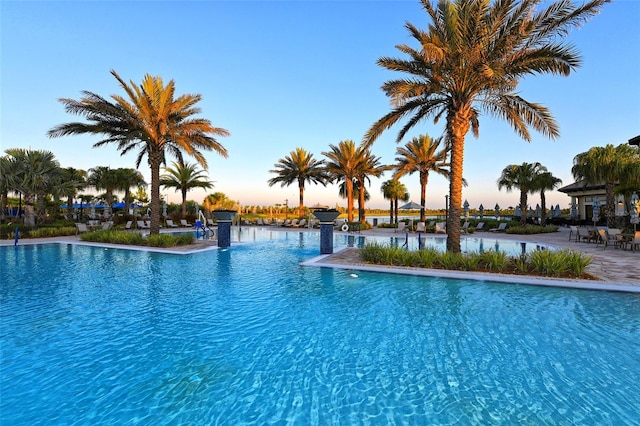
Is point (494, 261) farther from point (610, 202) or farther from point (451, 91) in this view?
point (610, 202)

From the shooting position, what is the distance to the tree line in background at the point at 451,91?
31.4 ft

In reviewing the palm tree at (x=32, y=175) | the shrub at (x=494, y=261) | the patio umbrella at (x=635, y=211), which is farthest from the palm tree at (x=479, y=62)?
the palm tree at (x=32, y=175)

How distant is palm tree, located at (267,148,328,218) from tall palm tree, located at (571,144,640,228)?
21.1 meters

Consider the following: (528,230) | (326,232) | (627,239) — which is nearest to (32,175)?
(326,232)

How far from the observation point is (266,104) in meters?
23.2

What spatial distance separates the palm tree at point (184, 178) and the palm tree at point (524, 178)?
30.5 metres

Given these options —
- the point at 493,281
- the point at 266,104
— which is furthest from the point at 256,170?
the point at 493,281

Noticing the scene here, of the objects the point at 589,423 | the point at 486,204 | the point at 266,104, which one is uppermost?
the point at 266,104

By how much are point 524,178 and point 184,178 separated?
3287cm

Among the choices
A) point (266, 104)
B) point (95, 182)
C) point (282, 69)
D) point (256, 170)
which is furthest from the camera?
point (256, 170)

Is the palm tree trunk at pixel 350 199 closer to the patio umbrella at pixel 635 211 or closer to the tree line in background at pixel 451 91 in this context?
the tree line in background at pixel 451 91

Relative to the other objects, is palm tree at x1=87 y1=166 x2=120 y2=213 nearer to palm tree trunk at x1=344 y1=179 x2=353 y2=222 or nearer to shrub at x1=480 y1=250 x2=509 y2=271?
palm tree trunk at x1=344 y1=179 x2=353 y2=222

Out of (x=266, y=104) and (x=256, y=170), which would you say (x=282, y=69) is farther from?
(x=256, y=170)

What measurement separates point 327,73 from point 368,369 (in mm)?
19849
